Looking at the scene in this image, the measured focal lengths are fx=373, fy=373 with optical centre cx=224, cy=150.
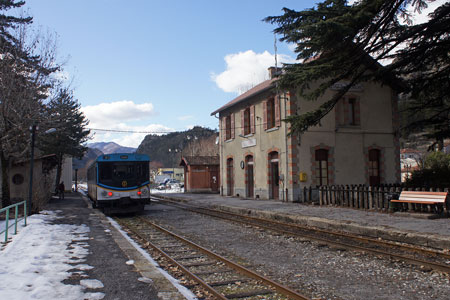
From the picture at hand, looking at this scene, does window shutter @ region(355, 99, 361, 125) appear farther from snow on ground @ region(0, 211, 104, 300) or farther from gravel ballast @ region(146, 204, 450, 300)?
snow on ground @ region(0, 211, 104, 300)

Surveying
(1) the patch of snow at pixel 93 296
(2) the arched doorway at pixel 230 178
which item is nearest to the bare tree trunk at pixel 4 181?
(1) the patch of snow at pixel 93 296

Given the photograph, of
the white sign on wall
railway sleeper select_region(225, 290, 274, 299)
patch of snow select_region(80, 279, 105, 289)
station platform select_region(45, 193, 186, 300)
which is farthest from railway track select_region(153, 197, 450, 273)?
the white sign on wall

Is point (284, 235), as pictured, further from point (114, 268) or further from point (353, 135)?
point (353, 135)

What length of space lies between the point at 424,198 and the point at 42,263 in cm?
1150

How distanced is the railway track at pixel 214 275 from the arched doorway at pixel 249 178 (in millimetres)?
15059

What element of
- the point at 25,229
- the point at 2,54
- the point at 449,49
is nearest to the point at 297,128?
the point at 449,49

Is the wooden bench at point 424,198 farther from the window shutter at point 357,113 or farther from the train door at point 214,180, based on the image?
the train door at point 214,180

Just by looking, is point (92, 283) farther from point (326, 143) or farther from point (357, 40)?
point (326, 143)

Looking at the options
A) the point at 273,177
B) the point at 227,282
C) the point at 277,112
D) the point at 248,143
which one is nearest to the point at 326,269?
the point at 227,282

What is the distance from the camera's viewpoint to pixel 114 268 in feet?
22.2

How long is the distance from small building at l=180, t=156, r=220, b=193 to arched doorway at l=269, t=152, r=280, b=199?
13.8 metres

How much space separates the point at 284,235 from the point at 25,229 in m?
7.57

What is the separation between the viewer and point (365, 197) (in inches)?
599

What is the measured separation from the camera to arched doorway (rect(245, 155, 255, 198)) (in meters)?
24.8
